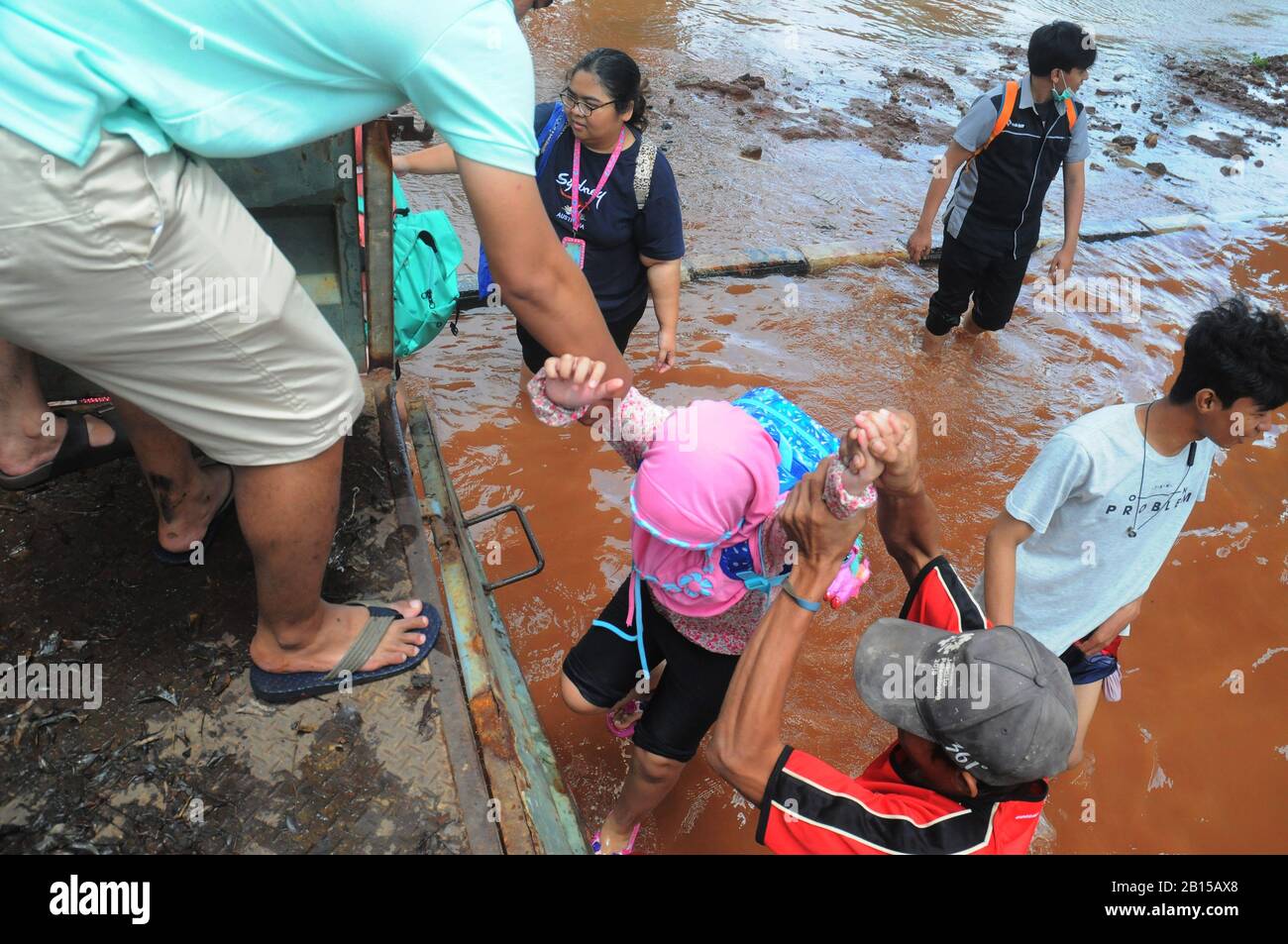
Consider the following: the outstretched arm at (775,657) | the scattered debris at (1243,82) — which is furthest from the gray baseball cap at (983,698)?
the scattered debris at (1243,82)

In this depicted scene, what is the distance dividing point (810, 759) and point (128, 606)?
66.7 inches

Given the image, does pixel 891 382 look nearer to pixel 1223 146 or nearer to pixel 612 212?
pixel 612 212

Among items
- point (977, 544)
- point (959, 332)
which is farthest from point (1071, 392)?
point (977, 544)

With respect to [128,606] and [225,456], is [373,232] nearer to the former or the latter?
[225,456]

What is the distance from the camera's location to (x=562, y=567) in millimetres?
3543

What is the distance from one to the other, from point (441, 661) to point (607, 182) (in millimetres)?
2131

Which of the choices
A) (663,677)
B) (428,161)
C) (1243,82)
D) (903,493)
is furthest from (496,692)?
(1243,82)

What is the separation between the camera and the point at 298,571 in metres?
1.81

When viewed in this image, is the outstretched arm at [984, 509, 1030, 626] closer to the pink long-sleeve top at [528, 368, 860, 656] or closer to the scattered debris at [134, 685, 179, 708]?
the pink long-sleeve top at [528, 368, 860, 656]

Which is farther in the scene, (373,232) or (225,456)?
(373,232)

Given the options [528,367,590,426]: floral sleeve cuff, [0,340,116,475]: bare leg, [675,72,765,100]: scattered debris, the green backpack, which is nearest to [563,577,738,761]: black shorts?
[528,367,590,426]: floral sleeve cuff

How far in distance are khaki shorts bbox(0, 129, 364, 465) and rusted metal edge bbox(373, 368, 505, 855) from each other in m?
0.64

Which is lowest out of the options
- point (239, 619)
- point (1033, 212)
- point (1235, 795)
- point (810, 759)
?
point (1235, 795)

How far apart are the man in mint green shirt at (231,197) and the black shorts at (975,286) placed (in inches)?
143
